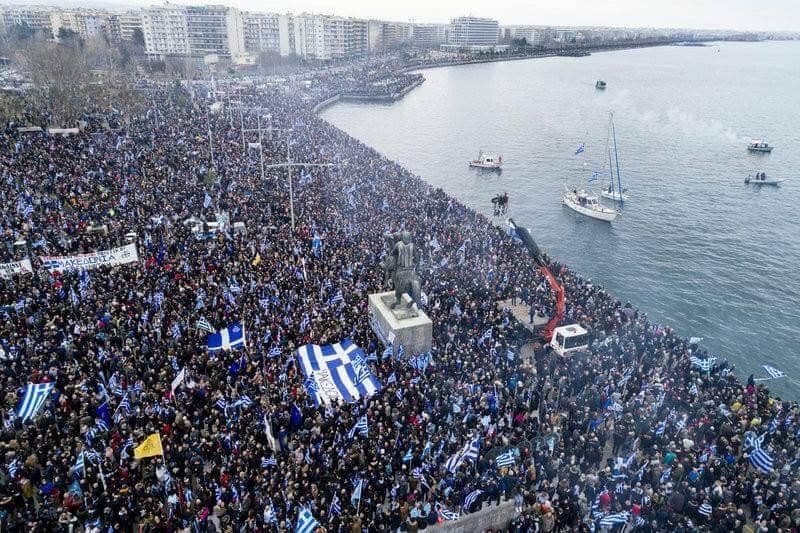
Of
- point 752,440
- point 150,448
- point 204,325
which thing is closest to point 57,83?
point 204,325

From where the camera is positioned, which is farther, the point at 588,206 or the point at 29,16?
the point at 29,16

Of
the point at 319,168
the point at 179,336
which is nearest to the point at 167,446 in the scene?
the point at 179,336

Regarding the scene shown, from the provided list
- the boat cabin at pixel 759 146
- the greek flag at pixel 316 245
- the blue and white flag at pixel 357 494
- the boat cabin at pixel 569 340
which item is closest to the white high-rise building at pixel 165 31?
the boat cabin at pixel 759 146

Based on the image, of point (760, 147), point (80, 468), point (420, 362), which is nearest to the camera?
point (80, 468)

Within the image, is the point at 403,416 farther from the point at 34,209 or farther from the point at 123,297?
the point at 34,209

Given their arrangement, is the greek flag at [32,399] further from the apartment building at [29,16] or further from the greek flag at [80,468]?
the apartment building at [29,16]

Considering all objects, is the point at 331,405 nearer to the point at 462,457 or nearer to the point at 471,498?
the point at 462,457
